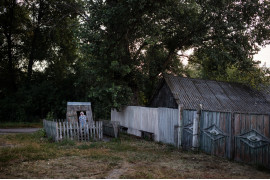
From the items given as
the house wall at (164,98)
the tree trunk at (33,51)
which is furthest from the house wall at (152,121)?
the tree trunk at (33,51)

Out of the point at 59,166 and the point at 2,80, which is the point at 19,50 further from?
the point at 59,166

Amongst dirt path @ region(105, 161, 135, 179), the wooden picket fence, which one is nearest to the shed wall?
the wooden picket fence

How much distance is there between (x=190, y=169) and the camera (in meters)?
8.61

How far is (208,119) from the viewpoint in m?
11.3

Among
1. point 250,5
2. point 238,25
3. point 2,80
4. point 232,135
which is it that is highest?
point 250,5

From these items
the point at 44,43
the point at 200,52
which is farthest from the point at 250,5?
the point at 44,43

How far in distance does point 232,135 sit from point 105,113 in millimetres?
17235

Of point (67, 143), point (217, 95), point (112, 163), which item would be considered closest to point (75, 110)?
point (67, 143)

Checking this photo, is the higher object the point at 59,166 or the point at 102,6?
the point at 102,6

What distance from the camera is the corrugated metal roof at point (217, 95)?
56.4 ft

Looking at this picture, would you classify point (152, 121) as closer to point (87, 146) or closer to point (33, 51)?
point (87, 146)

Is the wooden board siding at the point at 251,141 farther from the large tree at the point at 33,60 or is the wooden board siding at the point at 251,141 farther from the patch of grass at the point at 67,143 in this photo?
the large tree at the point at 33,60

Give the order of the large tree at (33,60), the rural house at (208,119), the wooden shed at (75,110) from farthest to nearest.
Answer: the large tree at (33,60) → the wooden shed at (75,110) → the rural house at (208,119)

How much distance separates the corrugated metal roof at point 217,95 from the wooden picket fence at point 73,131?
18.0 feet
